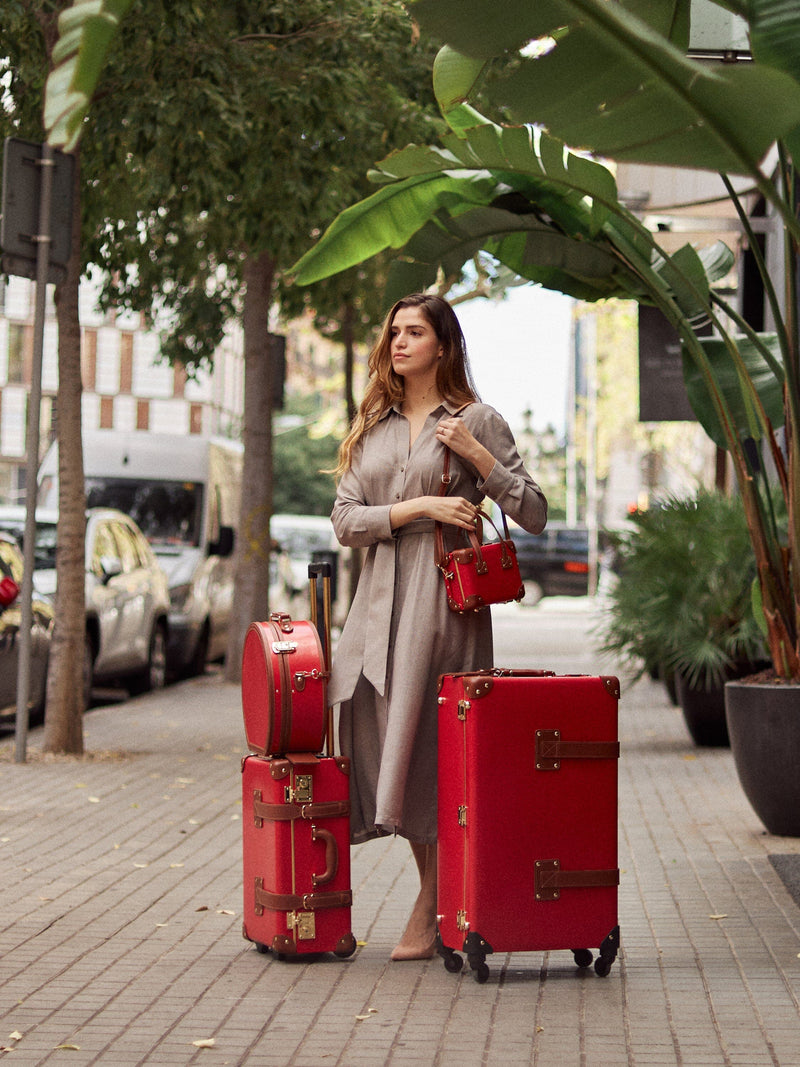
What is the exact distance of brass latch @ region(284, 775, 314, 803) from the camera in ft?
17.0

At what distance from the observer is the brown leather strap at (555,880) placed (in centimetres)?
498

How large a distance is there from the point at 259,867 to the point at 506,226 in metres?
3.76

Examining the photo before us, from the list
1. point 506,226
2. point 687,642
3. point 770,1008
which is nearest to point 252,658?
point 770,1008

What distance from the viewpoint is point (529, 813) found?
4992 millimetres

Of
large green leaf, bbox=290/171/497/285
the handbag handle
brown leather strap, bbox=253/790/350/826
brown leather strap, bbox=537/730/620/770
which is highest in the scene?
large green leaf, bbox=290/171/497/285

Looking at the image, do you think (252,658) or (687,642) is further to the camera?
(687,642)

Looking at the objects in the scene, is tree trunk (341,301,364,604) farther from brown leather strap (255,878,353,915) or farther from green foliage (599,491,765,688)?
brown leather strap (255,878,353,915)

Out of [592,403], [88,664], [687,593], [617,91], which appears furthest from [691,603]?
[592,403]

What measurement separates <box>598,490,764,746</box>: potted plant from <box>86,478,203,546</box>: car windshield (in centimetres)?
767

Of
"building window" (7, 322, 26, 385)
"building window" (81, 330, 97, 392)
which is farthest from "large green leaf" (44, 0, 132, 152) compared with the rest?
"building window" (81, 330, 97, 392)

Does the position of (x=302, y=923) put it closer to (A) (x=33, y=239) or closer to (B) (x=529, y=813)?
(B) (x=529, y=813)

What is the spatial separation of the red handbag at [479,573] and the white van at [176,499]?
515 inches

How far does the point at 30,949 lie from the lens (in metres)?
5.55

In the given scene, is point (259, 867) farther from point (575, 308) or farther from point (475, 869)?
point (575, 308)
